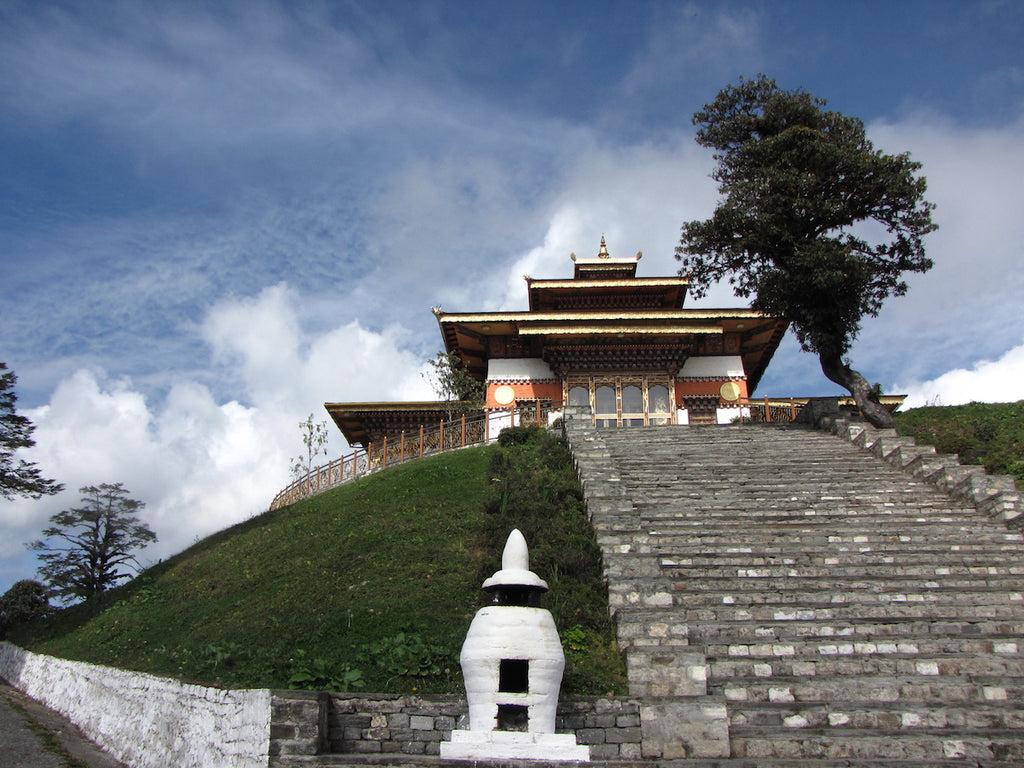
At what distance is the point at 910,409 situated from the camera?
23.8 metres

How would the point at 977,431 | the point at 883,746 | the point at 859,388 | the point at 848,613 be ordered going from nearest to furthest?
the point at 883,746
the point at 848,613
the point at 977,431
the point at 859,388

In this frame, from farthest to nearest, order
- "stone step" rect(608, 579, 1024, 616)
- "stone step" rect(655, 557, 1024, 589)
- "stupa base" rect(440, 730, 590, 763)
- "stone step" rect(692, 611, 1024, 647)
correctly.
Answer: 1. "stone step" rect(655, 557, 1024, 589)
2. "stone step" rect(608, 579, 1024, 616)
3. "stone step" rect(692, 611, 1024, 647)
4. "stupa base" rect(440, 730, 590, 763)

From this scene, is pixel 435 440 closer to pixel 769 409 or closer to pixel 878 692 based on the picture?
pixel 769 409

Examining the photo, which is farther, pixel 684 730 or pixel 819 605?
pixel 819 605

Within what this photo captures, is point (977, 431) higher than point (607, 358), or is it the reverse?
point (607, 358)

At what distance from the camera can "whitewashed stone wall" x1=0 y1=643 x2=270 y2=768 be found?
8023mm

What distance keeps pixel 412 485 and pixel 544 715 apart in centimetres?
1126

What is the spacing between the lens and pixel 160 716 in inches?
400

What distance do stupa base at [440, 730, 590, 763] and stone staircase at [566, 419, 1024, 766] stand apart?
1.44 meters

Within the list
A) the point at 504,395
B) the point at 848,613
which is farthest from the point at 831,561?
the point at 504,395

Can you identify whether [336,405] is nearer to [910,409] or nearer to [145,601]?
[145,601]

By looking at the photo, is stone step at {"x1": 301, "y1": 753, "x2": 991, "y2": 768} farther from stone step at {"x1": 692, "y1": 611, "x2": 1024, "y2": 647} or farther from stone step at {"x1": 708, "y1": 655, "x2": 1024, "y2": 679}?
stone step at {"x1": 692, "y1": 611, "x2": 1024, "y2": 647}

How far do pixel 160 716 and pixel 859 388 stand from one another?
1858 centimetres

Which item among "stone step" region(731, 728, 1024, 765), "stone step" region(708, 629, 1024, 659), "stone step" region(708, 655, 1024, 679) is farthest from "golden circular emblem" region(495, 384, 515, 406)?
"stone step" region(731, 728, 1024, 765)
